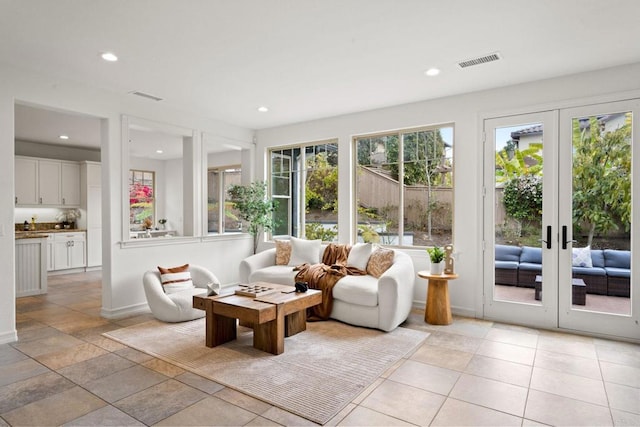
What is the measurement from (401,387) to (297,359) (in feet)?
3.11

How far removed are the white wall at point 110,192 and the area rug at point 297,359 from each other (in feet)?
2.64

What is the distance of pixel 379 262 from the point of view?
4691mm

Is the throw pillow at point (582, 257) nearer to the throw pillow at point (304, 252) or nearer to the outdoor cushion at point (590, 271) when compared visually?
the outdoor cushion at point (590, 271)

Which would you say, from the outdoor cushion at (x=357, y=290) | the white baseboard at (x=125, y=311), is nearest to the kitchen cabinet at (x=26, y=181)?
the white baseboard at (x=125, y=311)

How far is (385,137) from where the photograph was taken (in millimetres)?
5461

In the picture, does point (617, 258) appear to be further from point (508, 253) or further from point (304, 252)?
point (304, 252)

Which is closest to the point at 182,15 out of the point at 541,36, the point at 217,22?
the point at 217,22

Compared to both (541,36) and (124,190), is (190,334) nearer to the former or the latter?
(124,190)

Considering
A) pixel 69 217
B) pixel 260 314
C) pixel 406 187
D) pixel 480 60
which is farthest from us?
pixel 69 217

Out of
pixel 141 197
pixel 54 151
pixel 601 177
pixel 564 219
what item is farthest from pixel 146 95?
pixel 141 197

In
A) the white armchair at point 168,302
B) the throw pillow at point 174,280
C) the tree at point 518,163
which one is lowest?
the white armchair at point 168,302

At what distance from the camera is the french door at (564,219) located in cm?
380

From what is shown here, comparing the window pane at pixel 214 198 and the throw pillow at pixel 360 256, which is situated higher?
the window pane at pixel 214 198

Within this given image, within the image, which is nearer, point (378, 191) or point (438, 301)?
point (438, 301)
